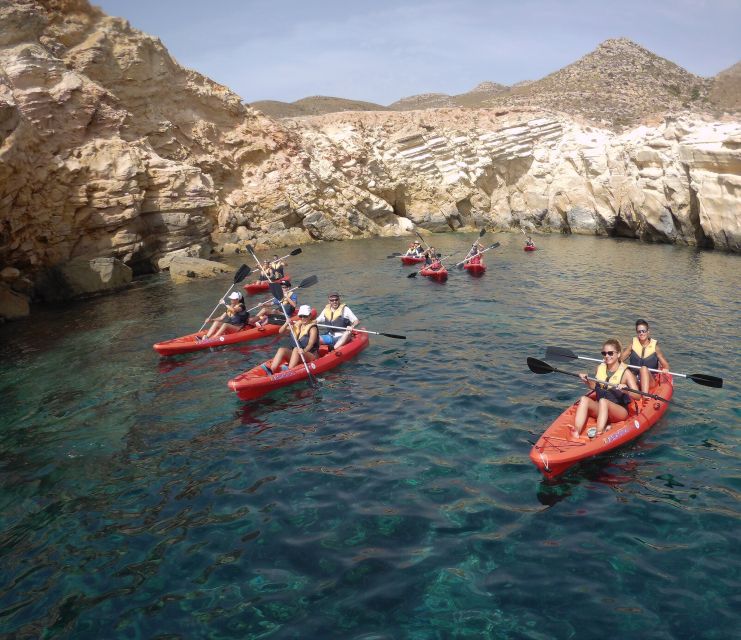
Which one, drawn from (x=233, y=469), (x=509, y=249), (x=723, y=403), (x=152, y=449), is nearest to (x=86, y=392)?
(x=152, y=449)

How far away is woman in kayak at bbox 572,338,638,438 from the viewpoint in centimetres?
761

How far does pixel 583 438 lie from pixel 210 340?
8914 mm

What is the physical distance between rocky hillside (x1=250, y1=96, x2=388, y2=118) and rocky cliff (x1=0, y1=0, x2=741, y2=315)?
37.4m

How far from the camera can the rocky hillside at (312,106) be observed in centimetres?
8094

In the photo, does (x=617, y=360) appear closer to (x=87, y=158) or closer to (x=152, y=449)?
(x=152, y=449)

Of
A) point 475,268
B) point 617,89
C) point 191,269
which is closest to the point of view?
point 475,268

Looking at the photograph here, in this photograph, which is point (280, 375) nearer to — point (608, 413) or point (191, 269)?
point (608, 413)

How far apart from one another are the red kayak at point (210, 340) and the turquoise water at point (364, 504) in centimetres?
49

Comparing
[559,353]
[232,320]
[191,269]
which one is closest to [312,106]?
[191,269]

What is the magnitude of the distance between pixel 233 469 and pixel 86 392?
5129mm

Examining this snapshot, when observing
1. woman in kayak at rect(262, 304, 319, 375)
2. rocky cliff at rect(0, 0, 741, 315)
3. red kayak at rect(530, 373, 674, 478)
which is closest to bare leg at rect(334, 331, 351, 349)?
woman in kayak at rect(262, 304, 319, 375)

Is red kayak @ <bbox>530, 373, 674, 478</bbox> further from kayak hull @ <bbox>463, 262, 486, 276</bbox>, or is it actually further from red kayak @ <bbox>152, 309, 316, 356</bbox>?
kayak hull @ <bbox>463, 262, 486, 276</bbox>

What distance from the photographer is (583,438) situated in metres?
7.44

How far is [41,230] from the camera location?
20109 millimetres
